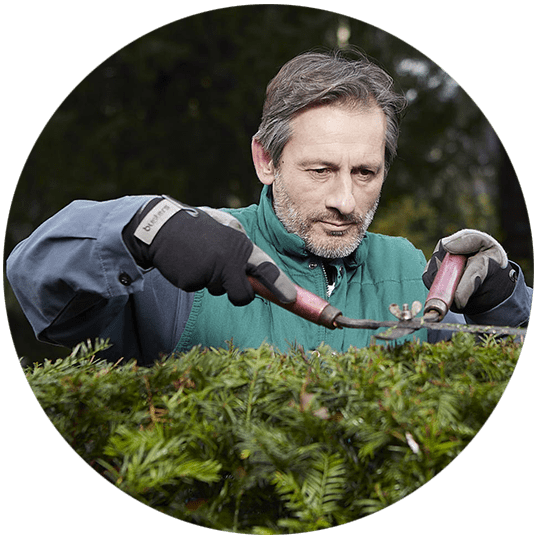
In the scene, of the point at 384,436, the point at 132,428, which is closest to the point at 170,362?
the point at 132,428

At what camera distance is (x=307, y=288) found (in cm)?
224

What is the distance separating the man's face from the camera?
2162 millimetres

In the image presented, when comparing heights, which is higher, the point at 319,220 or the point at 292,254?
the point at 319,220

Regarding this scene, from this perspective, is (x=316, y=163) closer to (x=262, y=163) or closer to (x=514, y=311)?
(x=262, y=163)

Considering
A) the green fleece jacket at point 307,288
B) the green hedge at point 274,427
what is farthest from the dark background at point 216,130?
the green hedge at point 274,427

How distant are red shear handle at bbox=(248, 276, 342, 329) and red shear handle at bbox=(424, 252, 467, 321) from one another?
389mm

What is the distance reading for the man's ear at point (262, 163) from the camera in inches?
93.0

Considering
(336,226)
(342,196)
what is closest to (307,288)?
(336,226)

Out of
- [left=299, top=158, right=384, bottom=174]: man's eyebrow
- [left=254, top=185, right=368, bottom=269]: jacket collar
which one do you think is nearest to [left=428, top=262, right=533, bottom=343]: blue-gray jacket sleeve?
[left=254, top=185, right=368, bottom=269]: jacket collar

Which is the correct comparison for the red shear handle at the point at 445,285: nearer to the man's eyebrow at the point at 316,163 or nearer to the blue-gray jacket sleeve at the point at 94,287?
the man's eyebrow at the point at 316,163

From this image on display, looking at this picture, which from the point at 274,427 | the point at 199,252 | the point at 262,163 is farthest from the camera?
the point at 262,163

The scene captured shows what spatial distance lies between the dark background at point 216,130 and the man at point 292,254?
0.41ft

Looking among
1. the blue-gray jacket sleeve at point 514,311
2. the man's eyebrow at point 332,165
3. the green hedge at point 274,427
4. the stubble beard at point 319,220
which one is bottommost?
the green hedge at point 274,427

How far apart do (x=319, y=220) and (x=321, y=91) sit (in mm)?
450
